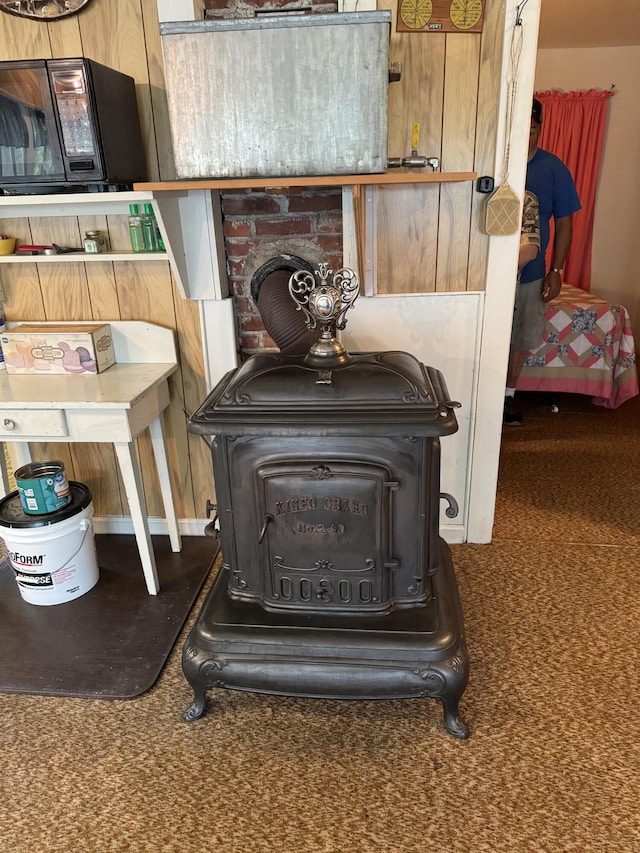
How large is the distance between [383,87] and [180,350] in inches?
45.6

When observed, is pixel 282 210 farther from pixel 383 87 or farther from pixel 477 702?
pixel 477 702

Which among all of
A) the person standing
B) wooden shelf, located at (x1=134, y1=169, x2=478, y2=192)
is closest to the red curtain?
the person standing

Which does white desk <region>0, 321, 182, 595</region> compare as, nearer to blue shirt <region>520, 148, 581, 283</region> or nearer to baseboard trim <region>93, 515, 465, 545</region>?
baseboard trim <region>93, 515, 465, 545</region>

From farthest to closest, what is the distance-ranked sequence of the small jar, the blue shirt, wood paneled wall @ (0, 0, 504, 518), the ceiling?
the ceiling
the blue shirt
the small jar
wood paneled wall @ (0, 0, 504, 518)

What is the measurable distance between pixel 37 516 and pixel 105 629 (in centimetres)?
42

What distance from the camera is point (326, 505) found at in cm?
160

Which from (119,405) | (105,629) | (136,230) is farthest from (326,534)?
(136,230)

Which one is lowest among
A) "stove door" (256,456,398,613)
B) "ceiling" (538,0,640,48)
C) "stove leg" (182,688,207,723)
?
"stove leg" (182,688,207,723)

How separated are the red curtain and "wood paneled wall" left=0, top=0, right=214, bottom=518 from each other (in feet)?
12.2

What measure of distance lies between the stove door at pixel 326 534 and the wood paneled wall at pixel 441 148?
2.82 feet

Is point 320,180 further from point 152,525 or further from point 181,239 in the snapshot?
point 152,525

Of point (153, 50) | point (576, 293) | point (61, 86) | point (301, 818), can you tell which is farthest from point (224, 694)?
point (576, 293)

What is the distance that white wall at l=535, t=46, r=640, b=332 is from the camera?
5008mm

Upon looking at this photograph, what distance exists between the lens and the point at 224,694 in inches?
71.3
